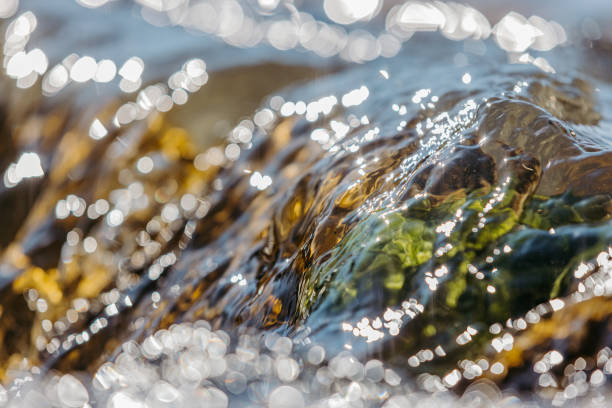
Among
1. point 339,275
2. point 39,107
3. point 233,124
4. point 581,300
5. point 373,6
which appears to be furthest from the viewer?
point 373,6

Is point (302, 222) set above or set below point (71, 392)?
above

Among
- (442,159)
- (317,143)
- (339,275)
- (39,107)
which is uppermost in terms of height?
(442,159)

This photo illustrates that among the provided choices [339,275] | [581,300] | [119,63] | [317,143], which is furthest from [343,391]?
[119,63]

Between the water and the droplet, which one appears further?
the droplet

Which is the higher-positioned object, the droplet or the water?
the water

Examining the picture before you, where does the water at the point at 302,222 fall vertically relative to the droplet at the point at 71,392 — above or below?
above

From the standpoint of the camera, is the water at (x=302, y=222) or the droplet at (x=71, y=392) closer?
the water at (x=302, y=222)

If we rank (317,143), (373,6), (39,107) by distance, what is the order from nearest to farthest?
(317,143)
(39,107)
(373,6)

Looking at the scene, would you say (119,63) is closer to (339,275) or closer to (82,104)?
(82,104)
